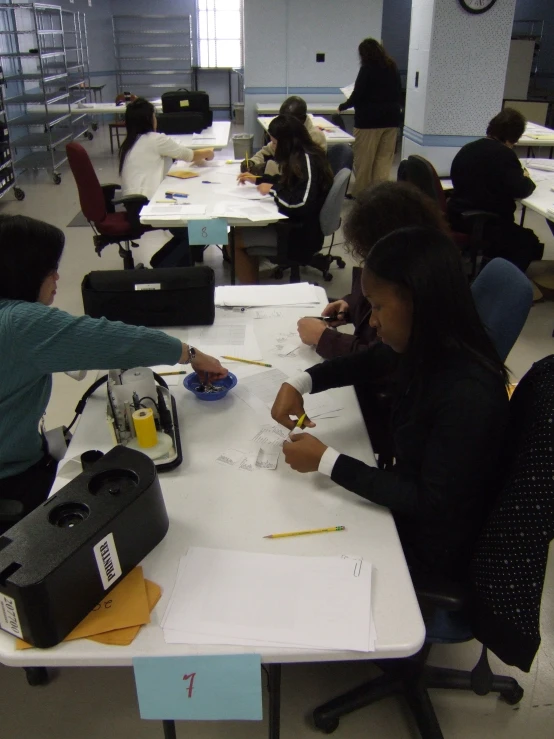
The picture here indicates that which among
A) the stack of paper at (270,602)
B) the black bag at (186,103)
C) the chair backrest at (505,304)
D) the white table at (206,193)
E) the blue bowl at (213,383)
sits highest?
the black bag at (186,103)

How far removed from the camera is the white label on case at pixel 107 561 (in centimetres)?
96

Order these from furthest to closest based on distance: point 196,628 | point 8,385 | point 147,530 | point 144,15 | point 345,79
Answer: point 144,15
point 345,79
point 8,385
point 147,530
point 196,628

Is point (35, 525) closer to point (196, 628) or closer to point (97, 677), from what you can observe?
point (196, 628)

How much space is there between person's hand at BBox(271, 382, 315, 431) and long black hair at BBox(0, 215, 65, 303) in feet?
2.06

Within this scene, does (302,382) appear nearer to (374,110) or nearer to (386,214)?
(386,214)

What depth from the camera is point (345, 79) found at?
27.6ft

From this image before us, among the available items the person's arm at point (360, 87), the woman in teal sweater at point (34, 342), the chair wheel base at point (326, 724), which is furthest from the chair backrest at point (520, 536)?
the person's arm at point (360, 87)

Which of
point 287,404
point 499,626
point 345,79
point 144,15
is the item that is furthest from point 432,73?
point 144,15

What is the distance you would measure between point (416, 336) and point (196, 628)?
63 centimetres

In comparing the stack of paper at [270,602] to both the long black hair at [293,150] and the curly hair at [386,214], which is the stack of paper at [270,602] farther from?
the long black hair at [293,150]

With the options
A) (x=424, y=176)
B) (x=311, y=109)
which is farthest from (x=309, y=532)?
(x=311, y=109)

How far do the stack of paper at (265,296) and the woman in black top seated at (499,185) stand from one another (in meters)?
2.06

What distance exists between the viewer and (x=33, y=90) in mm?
8141

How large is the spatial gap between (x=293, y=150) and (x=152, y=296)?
1971mm
